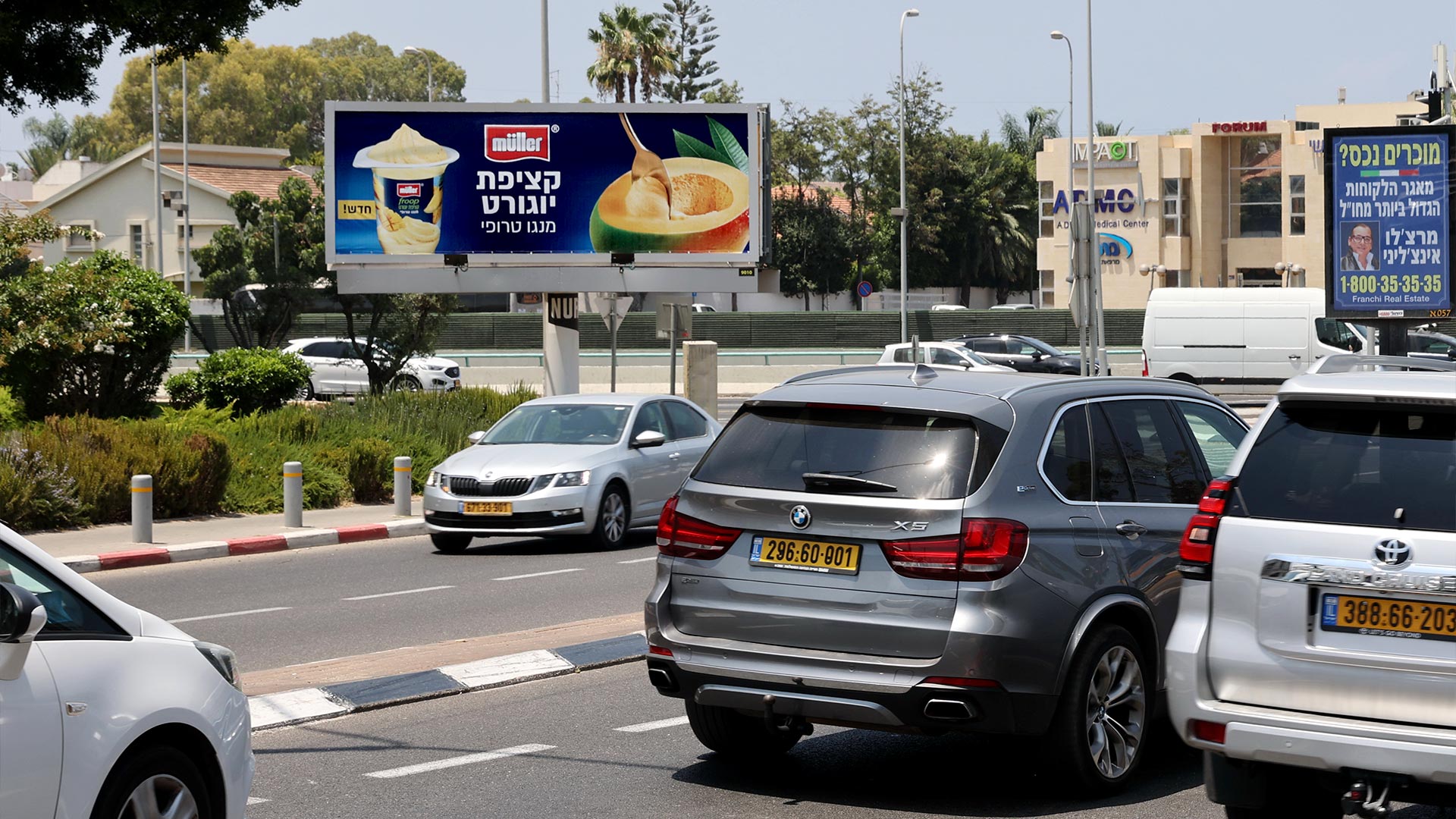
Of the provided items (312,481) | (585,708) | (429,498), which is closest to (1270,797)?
(585,708)

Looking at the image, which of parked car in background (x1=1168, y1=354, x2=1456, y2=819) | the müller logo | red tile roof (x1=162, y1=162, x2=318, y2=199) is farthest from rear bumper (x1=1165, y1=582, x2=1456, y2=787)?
red tile roof (x1=162, y1=162, x2=318, y2=199)

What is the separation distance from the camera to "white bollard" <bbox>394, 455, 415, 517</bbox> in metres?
19.3

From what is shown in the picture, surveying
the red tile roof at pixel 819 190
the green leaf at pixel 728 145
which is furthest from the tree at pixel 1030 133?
the green leaf at pixel 728 145

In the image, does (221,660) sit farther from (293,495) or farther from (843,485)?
(293,495)

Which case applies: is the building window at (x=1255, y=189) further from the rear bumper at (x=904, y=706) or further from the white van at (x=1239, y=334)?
the rear bumper at (x=904, y=706)

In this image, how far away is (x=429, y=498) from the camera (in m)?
15.9

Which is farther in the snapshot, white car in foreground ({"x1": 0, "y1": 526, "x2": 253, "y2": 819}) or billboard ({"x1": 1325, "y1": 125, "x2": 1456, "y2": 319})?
billboard ({"x1": 1325, "y1": 125, "x2": 1456, "y2": 319})

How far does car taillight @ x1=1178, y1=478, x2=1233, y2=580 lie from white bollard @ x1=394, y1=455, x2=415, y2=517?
14932 millimetres

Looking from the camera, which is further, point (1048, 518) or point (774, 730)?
point (774, 730)

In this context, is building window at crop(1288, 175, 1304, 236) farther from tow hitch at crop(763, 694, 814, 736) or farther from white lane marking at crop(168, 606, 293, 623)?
tow hitch at crop(763, 694, 814, 736)

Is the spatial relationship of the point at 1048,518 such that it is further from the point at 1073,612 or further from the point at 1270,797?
the point at 1270,797

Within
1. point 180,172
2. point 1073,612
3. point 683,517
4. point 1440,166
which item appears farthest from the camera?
point 180,172

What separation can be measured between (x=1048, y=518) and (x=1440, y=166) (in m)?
18.2

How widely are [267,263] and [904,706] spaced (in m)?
37.7
